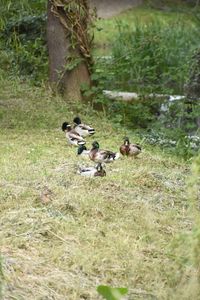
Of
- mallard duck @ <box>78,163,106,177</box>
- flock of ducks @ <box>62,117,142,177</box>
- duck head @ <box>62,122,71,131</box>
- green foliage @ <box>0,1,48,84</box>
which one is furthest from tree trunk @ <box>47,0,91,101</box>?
mallard duck @ <box>78,163,106,177</box>

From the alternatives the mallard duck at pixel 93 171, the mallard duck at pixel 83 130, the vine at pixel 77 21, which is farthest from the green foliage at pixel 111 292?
the vine at pixel 77 21

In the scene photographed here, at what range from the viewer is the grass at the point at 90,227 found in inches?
146

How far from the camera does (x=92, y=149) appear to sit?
6.13 meters

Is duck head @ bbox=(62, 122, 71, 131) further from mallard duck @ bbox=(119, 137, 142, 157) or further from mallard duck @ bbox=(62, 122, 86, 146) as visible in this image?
mallard duck @ bbox=(119, 137, 142, 157)

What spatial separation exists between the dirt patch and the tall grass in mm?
6696

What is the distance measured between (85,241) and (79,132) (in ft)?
10.3

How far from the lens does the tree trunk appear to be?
9094mm

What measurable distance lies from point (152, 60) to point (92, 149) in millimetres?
5811

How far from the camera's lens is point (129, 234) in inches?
171

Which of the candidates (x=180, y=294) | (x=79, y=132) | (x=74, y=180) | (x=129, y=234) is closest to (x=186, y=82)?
(x=79, y=132)

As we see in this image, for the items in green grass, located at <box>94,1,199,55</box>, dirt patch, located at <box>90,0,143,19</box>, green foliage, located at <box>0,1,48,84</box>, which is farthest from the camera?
dirt patch, located at <box>90,0,143,19</box>

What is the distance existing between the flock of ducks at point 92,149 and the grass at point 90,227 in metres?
0.08

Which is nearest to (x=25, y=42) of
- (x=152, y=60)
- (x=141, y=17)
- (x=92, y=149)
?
(x=152, y=60)

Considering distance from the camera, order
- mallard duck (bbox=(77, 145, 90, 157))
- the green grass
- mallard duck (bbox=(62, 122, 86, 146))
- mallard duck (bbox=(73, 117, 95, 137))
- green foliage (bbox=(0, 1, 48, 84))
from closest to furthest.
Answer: mallard duck (bbox=(77, 145, 90, 157)) → mallard duck (bbox=(62, 122, 86, 146)) → mallard duck (bbox=(73, 117, 95, 137)) → green foliage (bbox=(0, 1, 48, 84)) → the green grass
